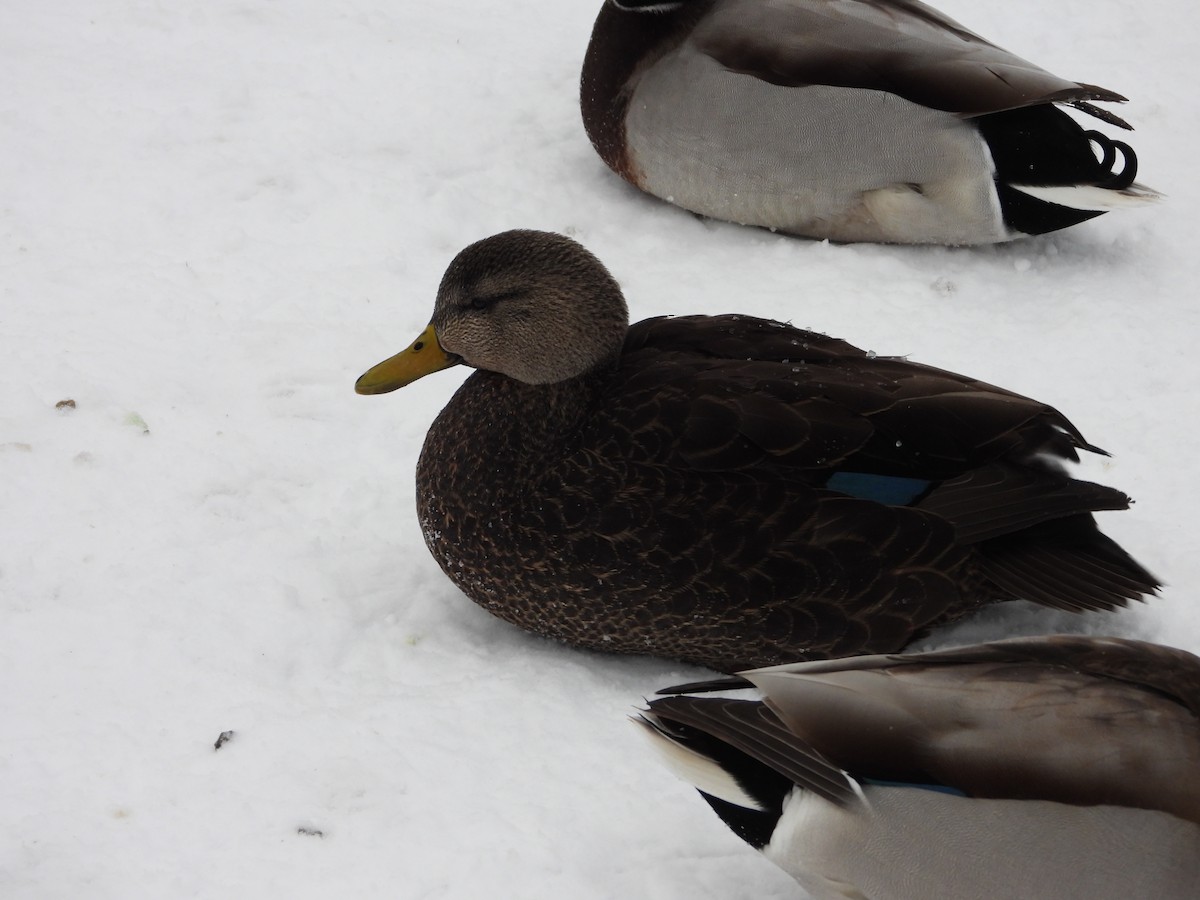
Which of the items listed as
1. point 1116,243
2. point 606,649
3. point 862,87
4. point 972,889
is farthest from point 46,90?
point 972,889

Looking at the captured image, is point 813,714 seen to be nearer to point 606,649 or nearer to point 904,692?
point 904,692

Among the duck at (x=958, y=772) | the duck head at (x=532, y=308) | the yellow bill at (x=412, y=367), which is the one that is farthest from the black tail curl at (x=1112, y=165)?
the duck at (x=958, y=772)

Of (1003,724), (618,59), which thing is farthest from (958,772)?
(618,59)

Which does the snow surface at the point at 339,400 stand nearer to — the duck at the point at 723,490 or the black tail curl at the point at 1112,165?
the duck at the point at 723,490

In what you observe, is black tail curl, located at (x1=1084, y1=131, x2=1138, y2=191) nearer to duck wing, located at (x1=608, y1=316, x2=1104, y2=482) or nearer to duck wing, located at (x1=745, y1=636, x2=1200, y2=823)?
duck wing, located at (x1=608, y1=316, x2=1104, y2=482)

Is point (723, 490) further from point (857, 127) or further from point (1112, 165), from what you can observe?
point (1112, 165)

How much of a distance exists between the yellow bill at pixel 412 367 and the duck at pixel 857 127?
2270 millimetres

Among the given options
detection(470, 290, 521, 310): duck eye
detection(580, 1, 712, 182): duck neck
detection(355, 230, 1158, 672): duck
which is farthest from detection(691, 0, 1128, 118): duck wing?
detection(470, 290, 521, 310): duck eye

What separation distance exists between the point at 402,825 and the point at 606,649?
830mm

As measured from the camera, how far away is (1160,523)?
4.01 metres

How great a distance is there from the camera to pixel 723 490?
3273 mm

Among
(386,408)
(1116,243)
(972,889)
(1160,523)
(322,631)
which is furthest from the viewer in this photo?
(1116,243)

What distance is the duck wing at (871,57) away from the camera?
5234 mm

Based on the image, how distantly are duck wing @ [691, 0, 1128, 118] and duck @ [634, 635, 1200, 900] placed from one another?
10.7 feet
